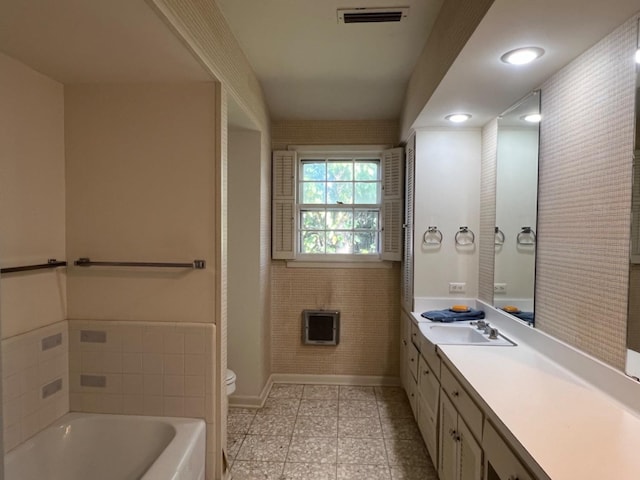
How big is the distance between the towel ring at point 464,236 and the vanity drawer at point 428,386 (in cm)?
97

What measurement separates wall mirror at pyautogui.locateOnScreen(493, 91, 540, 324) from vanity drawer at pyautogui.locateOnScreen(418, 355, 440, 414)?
0.63 meters

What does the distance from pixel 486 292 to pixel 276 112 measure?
7.75 feet

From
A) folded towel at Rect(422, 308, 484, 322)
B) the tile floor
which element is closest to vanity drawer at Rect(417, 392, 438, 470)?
the tile floor

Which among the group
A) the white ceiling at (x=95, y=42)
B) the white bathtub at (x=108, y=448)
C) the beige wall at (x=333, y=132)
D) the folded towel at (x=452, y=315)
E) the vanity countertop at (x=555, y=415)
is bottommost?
the white bathtub at (x=108, y=448)

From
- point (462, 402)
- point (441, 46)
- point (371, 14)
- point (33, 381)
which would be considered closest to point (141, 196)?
point (33, 381)

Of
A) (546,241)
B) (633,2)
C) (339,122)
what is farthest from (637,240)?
(339,122)

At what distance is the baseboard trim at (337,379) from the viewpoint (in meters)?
3.43

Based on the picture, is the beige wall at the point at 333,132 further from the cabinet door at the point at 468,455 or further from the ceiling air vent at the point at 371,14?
the cabinet door at the point at 468,455

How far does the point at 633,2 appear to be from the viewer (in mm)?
1212

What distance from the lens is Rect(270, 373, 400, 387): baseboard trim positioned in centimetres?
343

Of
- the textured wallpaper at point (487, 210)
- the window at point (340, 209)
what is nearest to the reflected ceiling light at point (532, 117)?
the textured wallpaper at point (487, 210)

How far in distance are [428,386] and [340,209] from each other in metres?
1.81

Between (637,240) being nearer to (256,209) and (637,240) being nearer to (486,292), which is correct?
(486,292)

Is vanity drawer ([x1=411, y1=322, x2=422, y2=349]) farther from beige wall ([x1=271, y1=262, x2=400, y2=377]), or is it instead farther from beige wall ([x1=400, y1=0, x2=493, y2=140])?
beige wall ([x1=400, y1=0, x2=493, y2=140])
